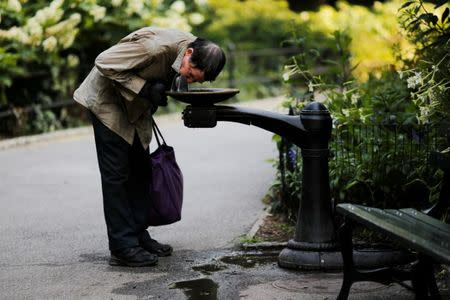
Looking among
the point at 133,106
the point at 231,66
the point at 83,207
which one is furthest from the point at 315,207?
the point at 231,66

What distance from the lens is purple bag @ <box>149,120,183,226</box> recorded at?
574 cm

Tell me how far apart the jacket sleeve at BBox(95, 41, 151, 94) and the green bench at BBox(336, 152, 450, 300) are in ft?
5.13

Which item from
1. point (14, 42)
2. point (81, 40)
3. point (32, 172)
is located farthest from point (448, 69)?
point (81, 40)

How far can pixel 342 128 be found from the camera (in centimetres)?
661

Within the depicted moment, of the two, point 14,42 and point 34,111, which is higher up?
point 14,42

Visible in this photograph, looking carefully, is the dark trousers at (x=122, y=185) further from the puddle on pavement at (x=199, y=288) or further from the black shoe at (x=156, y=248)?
the puddle on pavement at (x=199, y=288)

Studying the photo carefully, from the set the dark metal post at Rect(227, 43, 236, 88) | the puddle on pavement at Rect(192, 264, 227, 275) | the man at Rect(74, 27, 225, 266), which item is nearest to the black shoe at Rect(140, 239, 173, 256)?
the man at Rect(74, 27, 225, 266)

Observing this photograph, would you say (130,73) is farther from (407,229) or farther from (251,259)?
(407,229)

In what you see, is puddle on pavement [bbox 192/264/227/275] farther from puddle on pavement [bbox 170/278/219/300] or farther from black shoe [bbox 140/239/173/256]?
black shoe [bbox 140/239/173/256]

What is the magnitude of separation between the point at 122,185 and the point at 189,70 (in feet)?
3.06

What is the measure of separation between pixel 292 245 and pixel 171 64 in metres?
1.39

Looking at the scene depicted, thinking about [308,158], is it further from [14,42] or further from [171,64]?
[14,42]

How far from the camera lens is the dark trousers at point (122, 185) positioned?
215 inches

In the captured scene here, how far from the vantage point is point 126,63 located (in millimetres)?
5160
